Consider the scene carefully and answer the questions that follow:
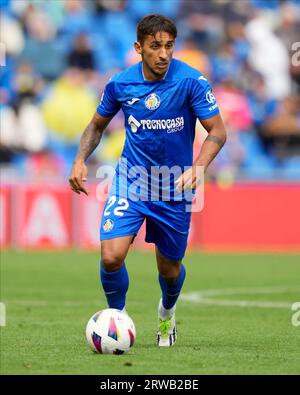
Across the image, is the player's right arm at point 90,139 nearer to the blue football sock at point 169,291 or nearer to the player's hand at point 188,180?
the player's hand at point 188,180

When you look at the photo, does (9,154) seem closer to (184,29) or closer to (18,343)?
(184,29)

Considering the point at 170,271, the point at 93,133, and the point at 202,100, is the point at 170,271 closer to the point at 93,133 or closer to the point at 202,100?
the point at 93,133

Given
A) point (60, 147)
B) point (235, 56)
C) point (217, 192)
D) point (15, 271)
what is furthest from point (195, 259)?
point (235, 56)

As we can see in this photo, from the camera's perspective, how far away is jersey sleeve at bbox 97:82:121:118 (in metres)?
8.26

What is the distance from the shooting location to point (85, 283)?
47.4 feet

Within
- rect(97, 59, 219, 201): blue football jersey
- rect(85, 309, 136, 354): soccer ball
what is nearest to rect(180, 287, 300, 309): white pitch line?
rect(97, 59, 219, 201): blue football jersey

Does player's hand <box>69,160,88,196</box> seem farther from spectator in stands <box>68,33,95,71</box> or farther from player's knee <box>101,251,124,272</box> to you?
spectator in stands <box>68,33,95,71</box>

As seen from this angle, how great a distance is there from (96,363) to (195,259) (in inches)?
439

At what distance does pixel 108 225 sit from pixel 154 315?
9.85 feet

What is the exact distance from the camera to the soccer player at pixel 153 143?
26.2ft

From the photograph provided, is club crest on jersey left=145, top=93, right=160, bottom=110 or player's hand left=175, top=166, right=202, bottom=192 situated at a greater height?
club crest on jersey left=145, top=93, right=160, bottom=110

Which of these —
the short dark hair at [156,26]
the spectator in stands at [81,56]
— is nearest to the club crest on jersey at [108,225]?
the short dark hair at [156,26]

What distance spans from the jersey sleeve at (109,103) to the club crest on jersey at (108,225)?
844mm

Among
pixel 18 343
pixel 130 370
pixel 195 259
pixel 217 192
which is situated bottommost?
pixel 130 370
